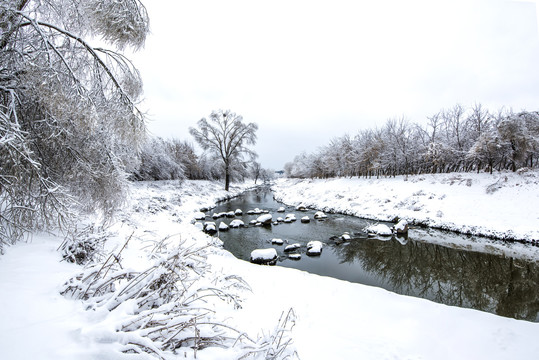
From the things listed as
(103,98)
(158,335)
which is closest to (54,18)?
(103,98)

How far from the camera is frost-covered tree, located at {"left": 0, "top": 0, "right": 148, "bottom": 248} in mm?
3104

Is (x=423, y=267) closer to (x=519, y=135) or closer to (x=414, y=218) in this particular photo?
(x=414, y=218)

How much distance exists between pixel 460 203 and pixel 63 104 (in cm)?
1856

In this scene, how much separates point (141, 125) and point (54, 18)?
2579 millimetres

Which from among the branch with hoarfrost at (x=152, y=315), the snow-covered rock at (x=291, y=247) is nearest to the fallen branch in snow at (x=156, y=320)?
the branch with hoarfrost at (x=152, y=315)

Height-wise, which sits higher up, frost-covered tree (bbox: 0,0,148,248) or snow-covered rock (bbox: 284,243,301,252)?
frost-covered tree (bbox: 0,0,148,248)

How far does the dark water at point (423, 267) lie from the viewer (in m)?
5.66

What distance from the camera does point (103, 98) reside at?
3.87 m

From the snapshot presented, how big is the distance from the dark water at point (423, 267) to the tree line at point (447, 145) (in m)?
10.3

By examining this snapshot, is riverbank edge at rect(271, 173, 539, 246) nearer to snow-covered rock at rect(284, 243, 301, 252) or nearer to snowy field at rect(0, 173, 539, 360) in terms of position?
snow-covered rock at rect(284, 243, 301, 252)

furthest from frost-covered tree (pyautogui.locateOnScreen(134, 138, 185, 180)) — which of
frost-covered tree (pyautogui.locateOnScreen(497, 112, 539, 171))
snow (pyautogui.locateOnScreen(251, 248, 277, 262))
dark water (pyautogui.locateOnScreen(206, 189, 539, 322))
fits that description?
frost-covered tree (pyautogui.locateOnScreen(497, 112, 539, 171))

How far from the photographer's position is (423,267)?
762cm

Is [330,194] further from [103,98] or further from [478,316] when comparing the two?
[103,98]

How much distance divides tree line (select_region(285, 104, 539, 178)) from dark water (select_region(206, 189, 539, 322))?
10294 mm
